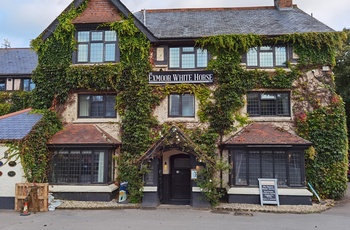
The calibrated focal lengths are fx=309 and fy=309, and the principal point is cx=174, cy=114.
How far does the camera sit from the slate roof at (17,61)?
25517 millimetres

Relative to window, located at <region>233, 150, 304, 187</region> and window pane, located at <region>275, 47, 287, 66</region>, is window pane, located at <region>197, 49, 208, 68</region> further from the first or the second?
window, located at <region>233, 150, 304, 187</region>

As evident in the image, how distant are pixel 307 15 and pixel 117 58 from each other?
1117 cm

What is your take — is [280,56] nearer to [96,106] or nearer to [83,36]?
[96,106]

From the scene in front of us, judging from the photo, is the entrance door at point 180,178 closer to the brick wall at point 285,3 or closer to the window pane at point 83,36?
the window pane at point 83,36

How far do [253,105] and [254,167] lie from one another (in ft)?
10.8

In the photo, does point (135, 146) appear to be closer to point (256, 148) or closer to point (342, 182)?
point (256, 148)

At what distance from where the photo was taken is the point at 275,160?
1407cm

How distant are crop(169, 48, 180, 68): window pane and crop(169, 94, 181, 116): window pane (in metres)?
1.59

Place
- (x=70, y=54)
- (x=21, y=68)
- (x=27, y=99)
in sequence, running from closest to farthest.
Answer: (x=70, y=54) < (x=27, y=99) < (x=21, y=68)

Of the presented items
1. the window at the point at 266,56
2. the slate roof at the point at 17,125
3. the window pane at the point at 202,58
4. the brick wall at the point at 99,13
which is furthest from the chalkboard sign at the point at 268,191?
the brick wall at the point at 99,13

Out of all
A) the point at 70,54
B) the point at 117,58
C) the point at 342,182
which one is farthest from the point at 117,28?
the point at 342,182

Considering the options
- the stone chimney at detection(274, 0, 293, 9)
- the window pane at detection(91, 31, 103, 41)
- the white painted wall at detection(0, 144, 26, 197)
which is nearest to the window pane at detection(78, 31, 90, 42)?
the window pane at detection(91, 31, 103, 41)

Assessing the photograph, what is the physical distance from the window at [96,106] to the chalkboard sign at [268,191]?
8.08 meters

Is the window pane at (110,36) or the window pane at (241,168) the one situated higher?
the window pane at (110,36)
